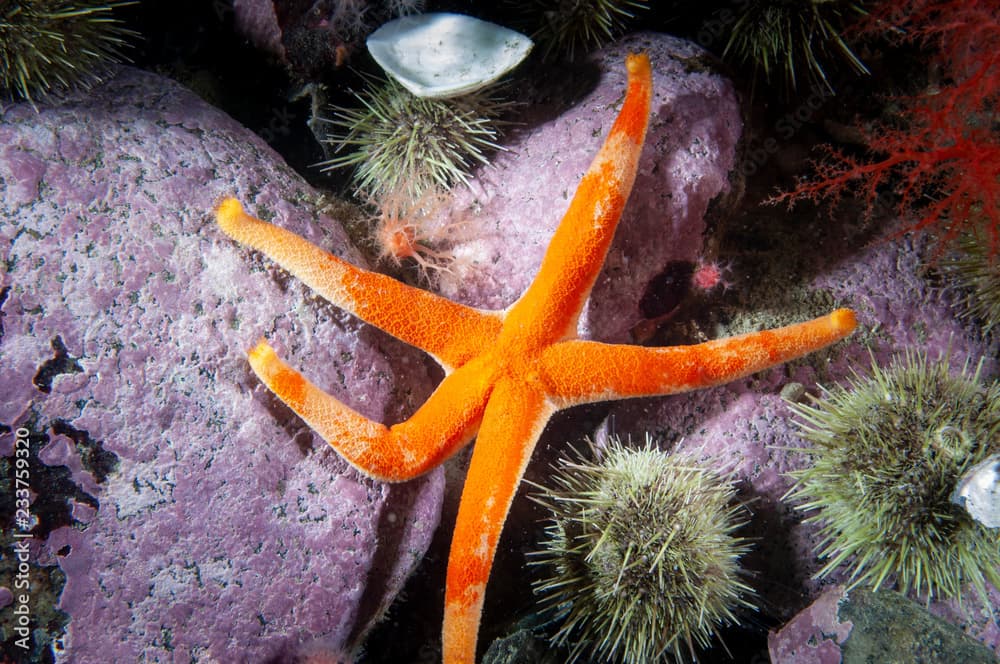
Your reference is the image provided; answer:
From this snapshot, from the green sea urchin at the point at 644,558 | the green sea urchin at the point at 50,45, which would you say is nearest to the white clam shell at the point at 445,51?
the green sea urchin at the point at 50,45

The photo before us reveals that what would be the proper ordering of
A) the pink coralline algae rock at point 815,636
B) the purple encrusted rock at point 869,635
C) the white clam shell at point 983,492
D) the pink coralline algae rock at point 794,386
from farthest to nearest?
1. the pink coralline algae rock at point 794,386
2. the pink coralline algae rock at point 815,636
3. the purple encrusted rock at point 869,635
4. the white clam shell at point 983,492

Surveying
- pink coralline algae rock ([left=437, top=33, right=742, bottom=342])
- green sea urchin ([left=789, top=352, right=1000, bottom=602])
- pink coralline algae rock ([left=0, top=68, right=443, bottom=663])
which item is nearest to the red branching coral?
pink coralline algae rock ([left=437, top=33, right=742, bottom=342])

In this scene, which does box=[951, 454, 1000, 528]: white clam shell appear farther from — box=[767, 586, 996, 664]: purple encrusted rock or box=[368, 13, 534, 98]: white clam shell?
box=[368, 13, 534, 98]: white clam shell

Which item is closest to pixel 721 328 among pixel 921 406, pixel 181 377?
pixel 921 406

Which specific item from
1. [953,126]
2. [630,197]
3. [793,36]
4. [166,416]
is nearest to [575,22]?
A: [630,197]

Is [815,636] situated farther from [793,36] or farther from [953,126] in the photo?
[793,36]

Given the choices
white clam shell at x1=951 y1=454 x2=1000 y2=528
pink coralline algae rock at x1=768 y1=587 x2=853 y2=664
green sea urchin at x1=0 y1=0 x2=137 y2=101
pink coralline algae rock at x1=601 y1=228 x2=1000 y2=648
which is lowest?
pink coralline algae rock at x1=768 y1=587 x2=853 y2=664

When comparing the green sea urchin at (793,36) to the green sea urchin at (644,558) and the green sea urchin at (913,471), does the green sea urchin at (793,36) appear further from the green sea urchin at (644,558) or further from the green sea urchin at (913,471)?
the green sea urchin at (644,558)
